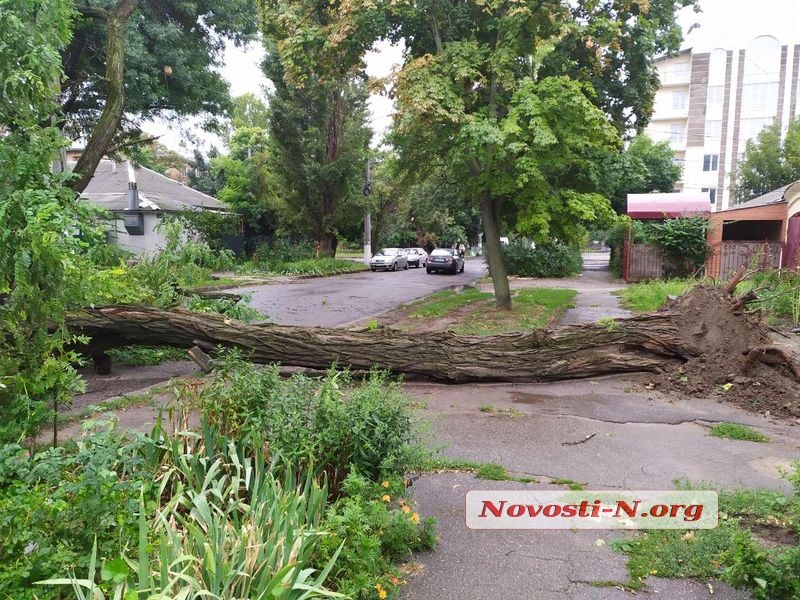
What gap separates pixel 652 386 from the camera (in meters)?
7.21

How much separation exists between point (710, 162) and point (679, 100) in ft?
24.9

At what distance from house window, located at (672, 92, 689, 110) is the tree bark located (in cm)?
6189

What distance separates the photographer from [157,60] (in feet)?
44.7

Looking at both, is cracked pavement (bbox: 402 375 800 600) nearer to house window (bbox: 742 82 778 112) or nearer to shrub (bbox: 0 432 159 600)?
shrub (bbox: 0 432 159 600)

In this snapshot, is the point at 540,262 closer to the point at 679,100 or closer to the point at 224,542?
the point at 224,542

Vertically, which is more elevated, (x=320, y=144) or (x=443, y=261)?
(x=320, y=144)

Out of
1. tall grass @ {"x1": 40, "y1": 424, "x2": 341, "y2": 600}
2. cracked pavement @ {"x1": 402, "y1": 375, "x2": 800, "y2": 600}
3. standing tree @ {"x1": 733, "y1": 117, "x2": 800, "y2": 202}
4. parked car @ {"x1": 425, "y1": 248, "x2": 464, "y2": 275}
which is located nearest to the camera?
tall grass @ {"x1": 40, "y1": 424, "x2": 341, "y2": 600}

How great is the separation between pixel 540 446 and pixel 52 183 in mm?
4162

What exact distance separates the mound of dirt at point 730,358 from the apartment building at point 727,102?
56136 mm

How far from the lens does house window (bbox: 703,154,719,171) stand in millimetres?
58281

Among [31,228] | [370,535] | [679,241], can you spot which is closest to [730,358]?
[370,535]

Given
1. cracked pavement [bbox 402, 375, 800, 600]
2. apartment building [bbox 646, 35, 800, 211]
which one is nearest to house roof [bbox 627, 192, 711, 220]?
cracked pavement [bbox 402, 375, 800, 600]

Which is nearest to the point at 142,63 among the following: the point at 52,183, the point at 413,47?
the point at 413,47

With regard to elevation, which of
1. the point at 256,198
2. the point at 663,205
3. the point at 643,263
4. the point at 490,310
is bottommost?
the point at 490,310
